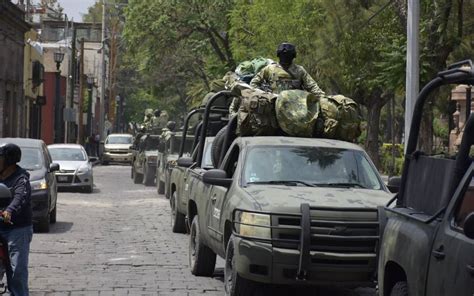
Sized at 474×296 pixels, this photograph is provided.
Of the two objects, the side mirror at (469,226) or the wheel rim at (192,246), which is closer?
the side mirror at (469,226)

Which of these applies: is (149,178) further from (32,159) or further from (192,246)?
(192,246)

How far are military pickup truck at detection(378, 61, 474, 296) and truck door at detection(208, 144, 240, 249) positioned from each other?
3.40m

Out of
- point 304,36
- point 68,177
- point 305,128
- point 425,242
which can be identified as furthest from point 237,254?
point 304,36

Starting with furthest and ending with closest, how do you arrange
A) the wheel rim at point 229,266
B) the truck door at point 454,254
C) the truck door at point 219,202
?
the truck door at point 219,202, the wheel rim at point 229,266, the truck door at point 454,254

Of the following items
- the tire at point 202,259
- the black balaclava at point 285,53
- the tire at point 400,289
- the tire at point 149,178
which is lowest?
the tire at point 149,178

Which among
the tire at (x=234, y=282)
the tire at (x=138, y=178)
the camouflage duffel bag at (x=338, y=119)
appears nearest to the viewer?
the tire at (x=234, y=282)

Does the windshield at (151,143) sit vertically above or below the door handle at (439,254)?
below

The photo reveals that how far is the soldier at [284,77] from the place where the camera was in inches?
510

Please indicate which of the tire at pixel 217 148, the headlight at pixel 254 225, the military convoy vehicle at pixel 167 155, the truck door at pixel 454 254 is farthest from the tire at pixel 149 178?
the truck door at pixel 454 254

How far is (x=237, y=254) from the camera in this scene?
9703mm

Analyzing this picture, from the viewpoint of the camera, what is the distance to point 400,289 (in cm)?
704

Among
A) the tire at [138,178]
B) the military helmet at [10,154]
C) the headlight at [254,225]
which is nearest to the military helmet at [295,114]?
the headlight at [254,225]

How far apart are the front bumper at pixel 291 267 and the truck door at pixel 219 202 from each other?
1283 millimetres

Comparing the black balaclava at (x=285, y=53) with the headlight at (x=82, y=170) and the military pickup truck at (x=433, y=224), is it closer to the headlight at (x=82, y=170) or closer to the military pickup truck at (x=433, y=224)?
the military pickup truck at (x=433, y=224)
